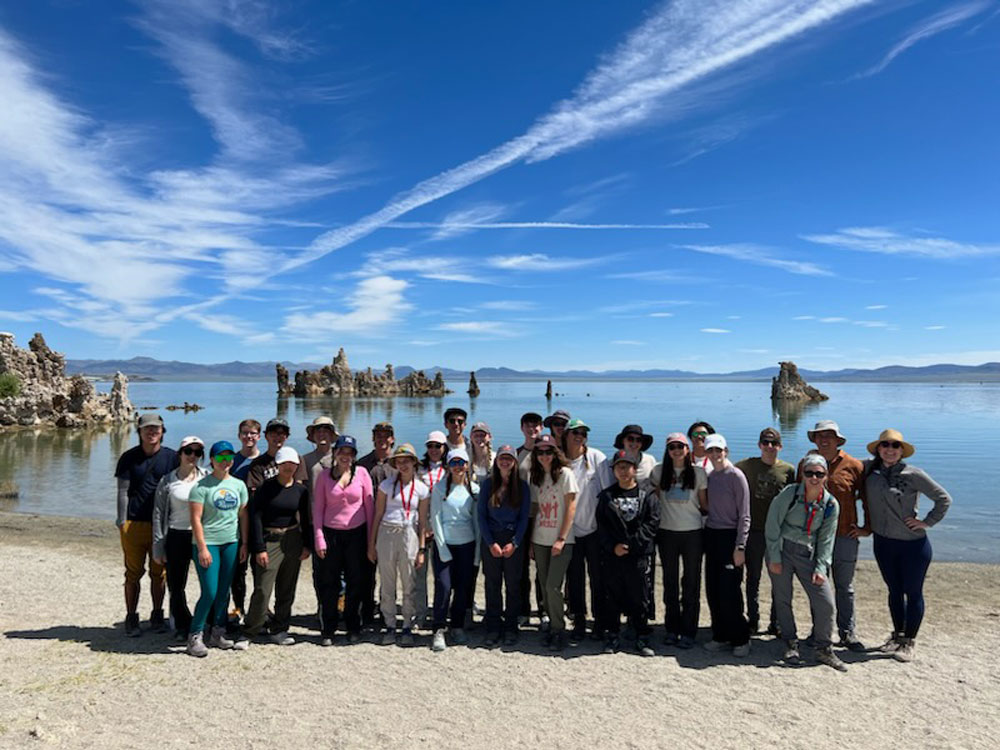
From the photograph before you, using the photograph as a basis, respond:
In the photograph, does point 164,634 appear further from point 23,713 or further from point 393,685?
point 393,685

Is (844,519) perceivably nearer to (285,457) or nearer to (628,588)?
(628,588)

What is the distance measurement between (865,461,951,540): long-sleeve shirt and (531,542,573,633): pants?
10.9ft

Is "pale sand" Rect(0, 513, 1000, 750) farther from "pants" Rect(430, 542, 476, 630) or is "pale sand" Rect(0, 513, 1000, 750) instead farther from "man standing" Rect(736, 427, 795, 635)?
"man standing" Rect(736, 427, 795, 635)

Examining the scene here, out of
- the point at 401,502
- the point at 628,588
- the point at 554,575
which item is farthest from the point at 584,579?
the point at 401,502

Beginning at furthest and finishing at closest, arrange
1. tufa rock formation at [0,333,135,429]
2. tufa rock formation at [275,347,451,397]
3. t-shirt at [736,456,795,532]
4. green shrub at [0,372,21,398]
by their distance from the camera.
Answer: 1. tufa rock formation at [275,347,451,397]
2. tufa rock formation at [0,333,135,429]
3. green shrub at [0,372,21,398]
4. t-shirt at [736,456,795,532]

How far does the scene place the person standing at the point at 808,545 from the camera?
6.27 meters

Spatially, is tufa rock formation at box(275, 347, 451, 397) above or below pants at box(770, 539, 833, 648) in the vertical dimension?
above

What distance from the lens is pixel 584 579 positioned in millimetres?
6855

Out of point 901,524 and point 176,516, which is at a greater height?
point 176,516

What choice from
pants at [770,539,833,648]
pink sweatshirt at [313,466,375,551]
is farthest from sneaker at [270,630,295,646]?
pants at [770,539,833,648]

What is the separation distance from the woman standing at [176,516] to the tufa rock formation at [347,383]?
4145 inches

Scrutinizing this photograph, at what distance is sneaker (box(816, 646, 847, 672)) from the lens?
248 inches

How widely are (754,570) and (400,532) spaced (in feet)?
13.5

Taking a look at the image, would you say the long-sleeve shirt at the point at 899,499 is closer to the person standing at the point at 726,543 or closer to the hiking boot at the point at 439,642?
the person standing at the point at 726,543
